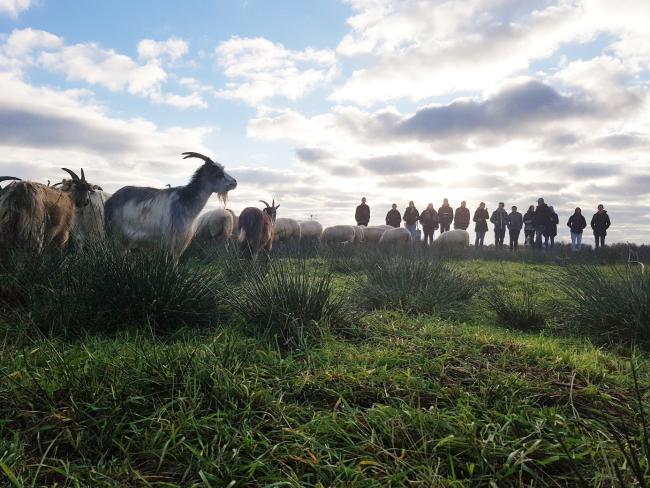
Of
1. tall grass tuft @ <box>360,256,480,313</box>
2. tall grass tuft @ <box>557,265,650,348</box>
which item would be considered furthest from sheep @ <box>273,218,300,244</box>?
tall grass tuft @ <box>557,265,650,348</box>

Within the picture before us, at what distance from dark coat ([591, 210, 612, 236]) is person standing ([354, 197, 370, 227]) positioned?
404 inches

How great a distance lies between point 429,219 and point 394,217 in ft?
7.70

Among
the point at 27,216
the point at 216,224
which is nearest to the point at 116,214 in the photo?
the point at 27,216

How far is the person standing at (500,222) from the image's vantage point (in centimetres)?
2442

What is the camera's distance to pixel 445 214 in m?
25.0

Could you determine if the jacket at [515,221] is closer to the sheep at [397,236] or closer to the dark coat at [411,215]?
the dark coat at [411,215]

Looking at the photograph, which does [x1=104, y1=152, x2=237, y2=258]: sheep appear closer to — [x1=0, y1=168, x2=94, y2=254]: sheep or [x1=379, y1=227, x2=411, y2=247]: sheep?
[x1=0, y1=168, x2=94, y2=254]: sheep

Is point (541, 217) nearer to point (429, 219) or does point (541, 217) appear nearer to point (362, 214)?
point (429, 219)

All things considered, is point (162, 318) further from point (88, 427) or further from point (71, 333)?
point (88, 427)

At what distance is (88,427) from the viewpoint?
2.74 m

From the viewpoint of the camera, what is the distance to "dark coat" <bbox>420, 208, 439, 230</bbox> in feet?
81.4

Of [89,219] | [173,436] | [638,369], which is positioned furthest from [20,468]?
[89,219]

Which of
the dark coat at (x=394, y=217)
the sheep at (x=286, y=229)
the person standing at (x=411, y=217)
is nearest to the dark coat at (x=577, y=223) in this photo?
the person standing at (x=411, y=217)

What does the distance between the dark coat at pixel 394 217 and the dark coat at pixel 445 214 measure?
2.30m
